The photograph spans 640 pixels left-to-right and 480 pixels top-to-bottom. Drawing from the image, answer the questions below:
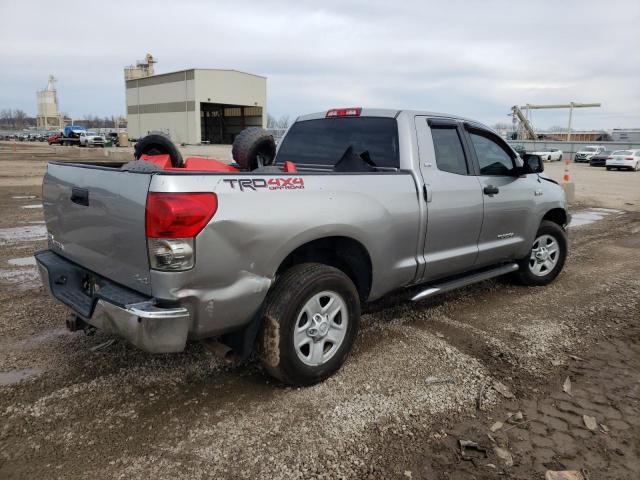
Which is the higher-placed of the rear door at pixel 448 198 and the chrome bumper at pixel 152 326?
the rear door at pixel 448 198

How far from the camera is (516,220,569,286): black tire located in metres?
5.66

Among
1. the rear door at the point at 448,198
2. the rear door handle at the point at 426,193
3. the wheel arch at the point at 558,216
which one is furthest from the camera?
the wheel arch at the point at 558,216

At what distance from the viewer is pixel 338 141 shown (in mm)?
4523

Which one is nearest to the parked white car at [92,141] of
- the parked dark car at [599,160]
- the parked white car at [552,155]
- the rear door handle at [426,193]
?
the parked white car at [552,155]

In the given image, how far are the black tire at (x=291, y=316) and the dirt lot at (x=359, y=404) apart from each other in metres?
0.16

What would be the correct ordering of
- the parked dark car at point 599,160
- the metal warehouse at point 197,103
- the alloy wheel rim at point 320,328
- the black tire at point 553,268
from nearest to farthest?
the alloy wheel rim at point 320,328 < the black tire at point 553,268 < the parked dark car at point 599,160 < the metal warehouse at point 197,103

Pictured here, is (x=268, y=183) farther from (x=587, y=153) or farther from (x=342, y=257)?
(x=587, y=153)

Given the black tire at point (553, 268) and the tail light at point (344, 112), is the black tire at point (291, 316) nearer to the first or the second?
the tail light at point (344, 112)

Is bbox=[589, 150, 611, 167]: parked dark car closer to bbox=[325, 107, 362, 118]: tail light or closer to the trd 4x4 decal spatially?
bbox=[325, 107, 362, 118]: tail light

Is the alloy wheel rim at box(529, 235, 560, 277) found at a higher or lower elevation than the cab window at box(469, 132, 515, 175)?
lower

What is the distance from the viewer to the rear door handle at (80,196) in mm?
3100

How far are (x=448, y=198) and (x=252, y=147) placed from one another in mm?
1785

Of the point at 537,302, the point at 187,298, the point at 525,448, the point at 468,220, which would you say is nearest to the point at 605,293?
the point at 537,302

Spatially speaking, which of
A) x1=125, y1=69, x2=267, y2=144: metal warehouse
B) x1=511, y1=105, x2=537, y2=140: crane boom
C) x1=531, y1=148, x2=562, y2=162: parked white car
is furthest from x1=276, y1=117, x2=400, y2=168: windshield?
x1=511, y1=105, x2=537, y2=140: crane boom
